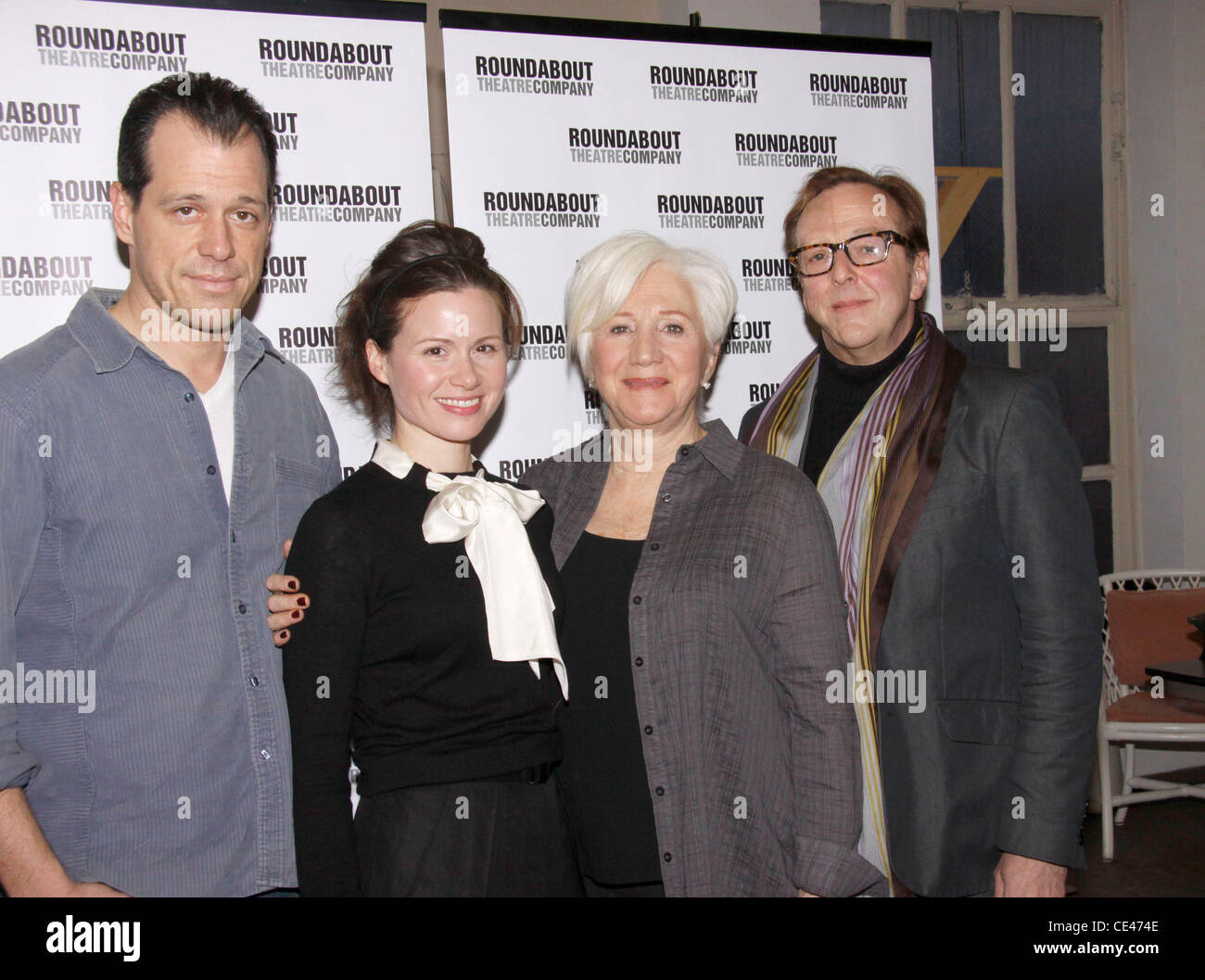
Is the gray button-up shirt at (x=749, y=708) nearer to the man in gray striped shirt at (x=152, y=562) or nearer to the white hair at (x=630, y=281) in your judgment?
the white hair at (x=630, y=281)

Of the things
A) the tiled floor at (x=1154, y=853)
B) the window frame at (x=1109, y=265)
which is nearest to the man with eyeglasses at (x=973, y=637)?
the tiled floor at (x=1154, y=853)

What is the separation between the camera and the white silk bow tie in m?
1.75

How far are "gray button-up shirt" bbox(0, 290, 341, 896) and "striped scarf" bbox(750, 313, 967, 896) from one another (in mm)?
1181

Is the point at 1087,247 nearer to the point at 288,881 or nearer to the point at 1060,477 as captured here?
the point at 1060,477

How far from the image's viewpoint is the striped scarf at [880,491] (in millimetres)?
2021

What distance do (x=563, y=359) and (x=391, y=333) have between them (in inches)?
43.4

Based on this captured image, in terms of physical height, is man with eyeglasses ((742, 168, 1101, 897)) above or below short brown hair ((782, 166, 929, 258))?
below

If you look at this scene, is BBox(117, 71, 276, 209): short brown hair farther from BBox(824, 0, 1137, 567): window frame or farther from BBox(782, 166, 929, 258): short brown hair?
BBox(824, 0, 1137, 567): window frame

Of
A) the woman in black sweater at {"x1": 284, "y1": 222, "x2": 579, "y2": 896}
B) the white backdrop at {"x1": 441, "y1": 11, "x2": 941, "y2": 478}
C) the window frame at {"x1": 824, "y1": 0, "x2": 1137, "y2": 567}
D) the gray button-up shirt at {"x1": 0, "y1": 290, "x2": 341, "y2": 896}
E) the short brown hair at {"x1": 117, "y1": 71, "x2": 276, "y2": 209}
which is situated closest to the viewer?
the woman in black sweater at {"x1": 284, "y1": 222, "x2": 579, "y2": 896}

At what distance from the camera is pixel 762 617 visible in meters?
1.86

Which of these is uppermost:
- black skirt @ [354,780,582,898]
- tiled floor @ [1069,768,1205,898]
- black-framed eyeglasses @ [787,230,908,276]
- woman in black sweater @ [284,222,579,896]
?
black-framed eyeglasses @ [787,230,908,276]

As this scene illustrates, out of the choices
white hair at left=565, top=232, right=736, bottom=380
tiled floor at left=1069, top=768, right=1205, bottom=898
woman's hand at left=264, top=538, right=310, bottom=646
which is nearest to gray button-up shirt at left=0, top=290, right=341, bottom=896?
woman's hand at left=264, top=538, right=310, bottom=646

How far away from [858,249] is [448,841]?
151 cm

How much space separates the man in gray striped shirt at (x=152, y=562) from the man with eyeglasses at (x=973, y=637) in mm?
1196
